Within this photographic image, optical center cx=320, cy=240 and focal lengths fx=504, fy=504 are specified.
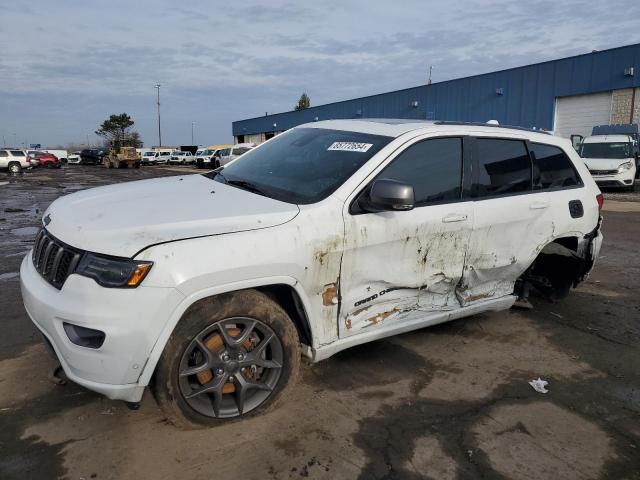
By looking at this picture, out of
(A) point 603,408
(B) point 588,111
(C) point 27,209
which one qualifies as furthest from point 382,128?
(B) point 588,111

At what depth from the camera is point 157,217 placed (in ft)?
8.76

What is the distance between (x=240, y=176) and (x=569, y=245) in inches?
116

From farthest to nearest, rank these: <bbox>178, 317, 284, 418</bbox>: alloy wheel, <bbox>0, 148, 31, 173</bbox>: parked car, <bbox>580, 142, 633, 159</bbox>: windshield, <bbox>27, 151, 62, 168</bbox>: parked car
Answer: <bbox>27, 151, 62, 168</bbox>: parked car → <bbox>0, 148, 31, 173</bbox>: parked car → <bbox>580, 142, 633, 159</bbox>: windshield → <bbox>178, 317, 284, 418</bbox>: alloy wheel

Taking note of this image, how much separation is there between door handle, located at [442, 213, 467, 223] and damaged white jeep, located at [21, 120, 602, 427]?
1cm

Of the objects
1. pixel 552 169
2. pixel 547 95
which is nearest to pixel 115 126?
pixel 547 95

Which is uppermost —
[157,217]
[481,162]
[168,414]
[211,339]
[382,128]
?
[382,128]

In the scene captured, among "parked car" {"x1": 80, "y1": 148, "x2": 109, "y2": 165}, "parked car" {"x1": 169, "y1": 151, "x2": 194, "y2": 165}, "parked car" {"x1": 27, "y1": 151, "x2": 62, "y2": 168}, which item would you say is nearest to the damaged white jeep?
"parked car" {"x1": 27, "y1": 151, "x2": 62, "y2": 168}

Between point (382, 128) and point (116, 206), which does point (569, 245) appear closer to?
point (382, 128)

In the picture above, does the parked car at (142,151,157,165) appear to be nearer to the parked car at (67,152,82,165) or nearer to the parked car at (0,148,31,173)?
the parked car at (67,152,82,165)

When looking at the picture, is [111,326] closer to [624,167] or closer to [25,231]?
[25,231]

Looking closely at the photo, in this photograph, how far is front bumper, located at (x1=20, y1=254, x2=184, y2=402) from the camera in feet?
7.81

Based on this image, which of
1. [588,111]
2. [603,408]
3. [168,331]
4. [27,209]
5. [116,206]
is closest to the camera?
[168,331]

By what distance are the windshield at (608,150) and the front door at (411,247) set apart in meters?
Result: 17.6

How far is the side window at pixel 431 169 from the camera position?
3.37 meters
